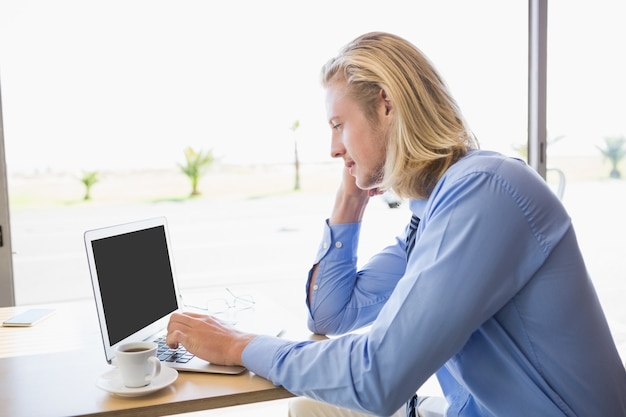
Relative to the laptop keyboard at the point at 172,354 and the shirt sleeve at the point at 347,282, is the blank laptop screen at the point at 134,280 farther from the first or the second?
the shirt sleeve at the point at 347,282

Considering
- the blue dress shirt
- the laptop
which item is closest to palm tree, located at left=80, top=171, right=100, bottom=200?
the laptop

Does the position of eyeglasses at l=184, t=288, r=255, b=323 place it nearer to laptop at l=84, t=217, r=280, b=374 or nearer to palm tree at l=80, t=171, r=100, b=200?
laptop at l=84, t=217, r=280, b=374

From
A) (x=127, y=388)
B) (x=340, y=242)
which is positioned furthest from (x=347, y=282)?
(x=127, y=388)

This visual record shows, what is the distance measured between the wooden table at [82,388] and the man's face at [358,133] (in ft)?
1.59

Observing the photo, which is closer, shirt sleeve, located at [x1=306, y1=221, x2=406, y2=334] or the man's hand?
the man's hand

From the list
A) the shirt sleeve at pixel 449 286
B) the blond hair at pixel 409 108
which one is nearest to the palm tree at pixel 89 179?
the blond hair at pixel 409 108

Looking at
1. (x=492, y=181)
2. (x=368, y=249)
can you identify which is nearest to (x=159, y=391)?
(x=492, y=181)

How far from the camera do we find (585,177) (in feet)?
11.6

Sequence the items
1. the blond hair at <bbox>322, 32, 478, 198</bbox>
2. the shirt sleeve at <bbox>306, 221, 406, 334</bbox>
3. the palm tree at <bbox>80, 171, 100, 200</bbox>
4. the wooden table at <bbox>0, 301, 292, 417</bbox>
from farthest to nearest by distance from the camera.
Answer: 1. the palm tree at <bbox>80, 171, 100, 200</bbox>
2. the shirt sleeve at <bbox>306, 221, 406, 334</bbox>
3. the blond hair at <bbox>322, 32, 478, 198</bbox>
4. the wooden table at <bbox>0, 301, 292, 417</bbox>

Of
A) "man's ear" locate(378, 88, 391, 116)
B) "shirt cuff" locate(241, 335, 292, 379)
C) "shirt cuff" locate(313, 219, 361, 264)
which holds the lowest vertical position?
"shirt cuff" locate(241, 335, 292, 379)

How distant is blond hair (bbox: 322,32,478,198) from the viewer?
1.22 meters

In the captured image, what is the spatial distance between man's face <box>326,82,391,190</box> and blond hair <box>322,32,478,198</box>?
17 millimetres

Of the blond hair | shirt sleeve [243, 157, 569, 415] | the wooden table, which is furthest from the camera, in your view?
the blond hair

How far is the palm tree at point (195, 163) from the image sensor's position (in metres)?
4.17
